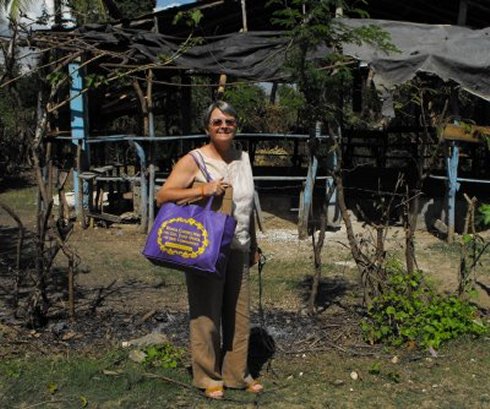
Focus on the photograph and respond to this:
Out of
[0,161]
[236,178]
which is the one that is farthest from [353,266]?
[0,161]

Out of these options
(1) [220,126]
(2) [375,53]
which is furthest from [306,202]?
(1) [220,126]

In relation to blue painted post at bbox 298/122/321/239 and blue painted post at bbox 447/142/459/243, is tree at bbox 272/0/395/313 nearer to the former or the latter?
blue painted post at bbox 298/122/321/239

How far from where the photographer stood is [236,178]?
351 cm

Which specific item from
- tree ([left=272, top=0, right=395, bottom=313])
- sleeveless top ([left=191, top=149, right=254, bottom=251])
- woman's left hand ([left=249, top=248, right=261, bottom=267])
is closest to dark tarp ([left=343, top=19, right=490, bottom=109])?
tree ([left=272, top=0, right=395, bottom=313])

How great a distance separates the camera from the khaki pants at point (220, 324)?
3.55 meters

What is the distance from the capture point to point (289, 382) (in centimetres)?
390

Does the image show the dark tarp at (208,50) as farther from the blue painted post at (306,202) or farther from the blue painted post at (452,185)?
the blue painted post at (452,185)

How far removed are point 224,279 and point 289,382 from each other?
0.89 meters

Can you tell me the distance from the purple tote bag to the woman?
0.11m

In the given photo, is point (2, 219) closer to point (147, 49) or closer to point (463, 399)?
point (147, 49)

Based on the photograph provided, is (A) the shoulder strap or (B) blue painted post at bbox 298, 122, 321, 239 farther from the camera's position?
(B) blue painted post at bbox 298, 122, 321, 239

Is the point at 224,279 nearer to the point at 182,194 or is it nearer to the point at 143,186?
the point at 182,194

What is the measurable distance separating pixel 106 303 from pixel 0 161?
43.2 feet

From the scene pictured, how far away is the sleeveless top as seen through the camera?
3.48m
